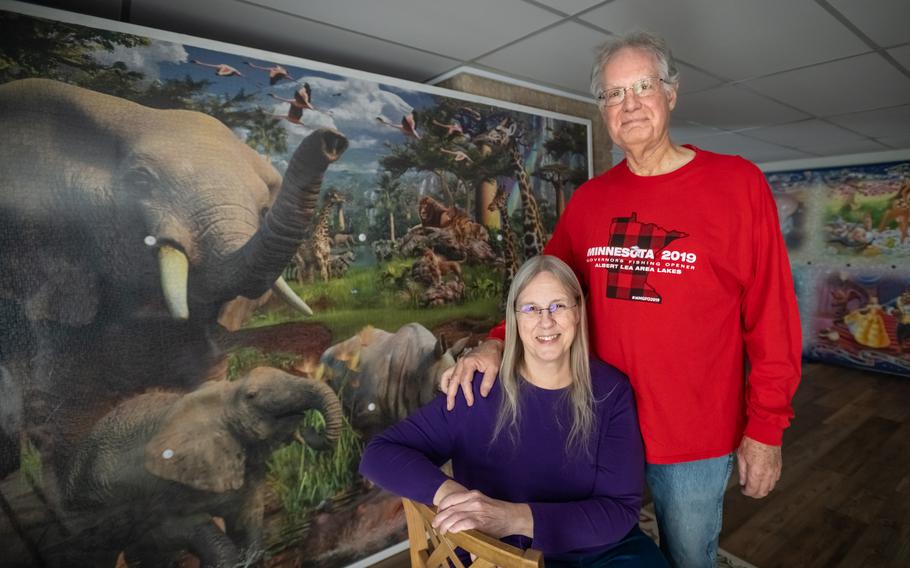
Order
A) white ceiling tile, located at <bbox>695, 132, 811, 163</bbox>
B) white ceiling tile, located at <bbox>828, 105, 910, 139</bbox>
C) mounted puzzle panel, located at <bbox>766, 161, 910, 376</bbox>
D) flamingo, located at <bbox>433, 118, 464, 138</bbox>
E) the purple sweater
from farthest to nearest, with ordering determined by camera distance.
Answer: mounted puzzle panel, located at <bbox>766, 161, 910, 376</bbox>
white ceiling tile, located at <bbox>695, 132, 811, 163</bbox>
white ceiling tile, located at <bbox>828, 105, 910, 139</bbox>
flamingo, located at <bbox>433, 118, 464, 138</bbox>
the purple sweater

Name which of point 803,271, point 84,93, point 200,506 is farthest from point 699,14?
point 803,271

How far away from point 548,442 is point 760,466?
1.89 ft

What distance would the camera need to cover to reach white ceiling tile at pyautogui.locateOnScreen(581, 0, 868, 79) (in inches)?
73.4

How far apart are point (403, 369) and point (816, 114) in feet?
12.5

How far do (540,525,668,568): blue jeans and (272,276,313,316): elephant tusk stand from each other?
54.1 inches

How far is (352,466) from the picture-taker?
2.24 metres

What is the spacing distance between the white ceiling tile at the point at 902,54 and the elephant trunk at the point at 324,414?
326 cm

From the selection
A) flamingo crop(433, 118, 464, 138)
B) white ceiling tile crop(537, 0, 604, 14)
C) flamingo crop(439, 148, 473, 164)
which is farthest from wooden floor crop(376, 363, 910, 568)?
white ceiling tile crop(537, 0, 604, 14)

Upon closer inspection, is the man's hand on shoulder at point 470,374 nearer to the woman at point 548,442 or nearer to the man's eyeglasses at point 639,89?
the woman at point 548,442

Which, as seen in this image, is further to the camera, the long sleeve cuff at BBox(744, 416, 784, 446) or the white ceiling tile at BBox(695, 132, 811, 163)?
the white ceiling tile at BBox(695, 132, 811, 163)

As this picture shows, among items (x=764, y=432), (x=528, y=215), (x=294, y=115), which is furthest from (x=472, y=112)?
(x=764, y=432)

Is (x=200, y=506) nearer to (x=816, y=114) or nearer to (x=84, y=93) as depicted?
(x=84, y=93)

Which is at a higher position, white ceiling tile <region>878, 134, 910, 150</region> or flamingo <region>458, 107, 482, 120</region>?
white ceiling tile <region>878, 134, 910, 150</region>

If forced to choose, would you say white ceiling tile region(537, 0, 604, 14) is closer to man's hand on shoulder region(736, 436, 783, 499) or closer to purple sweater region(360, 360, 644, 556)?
purple sweater region(360, 360, 644, 556)
